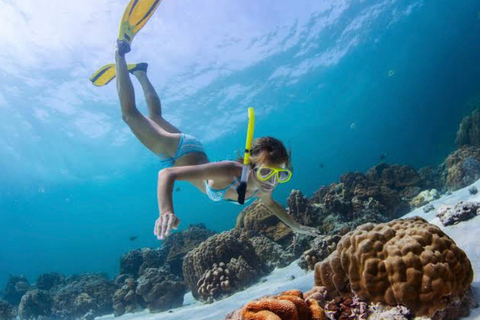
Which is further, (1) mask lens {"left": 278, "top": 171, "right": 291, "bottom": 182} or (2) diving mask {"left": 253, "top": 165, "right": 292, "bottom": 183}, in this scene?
(1) mask lens {"left": 278, "top": 171, "right": 291, "bottom": 182}

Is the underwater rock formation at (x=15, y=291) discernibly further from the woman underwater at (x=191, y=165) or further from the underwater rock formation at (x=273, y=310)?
the underwater rock formation at (x=273, y=310)

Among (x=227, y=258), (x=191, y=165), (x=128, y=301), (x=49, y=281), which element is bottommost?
(x=128, y=301)

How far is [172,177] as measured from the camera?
3.12 meters

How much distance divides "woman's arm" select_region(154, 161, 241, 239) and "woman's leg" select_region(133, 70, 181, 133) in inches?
102

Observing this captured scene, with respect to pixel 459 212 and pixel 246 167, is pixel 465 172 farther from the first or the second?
pixel 246 167

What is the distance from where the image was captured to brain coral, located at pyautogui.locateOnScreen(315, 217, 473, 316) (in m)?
2.63

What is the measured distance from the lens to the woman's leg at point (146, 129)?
531 cm

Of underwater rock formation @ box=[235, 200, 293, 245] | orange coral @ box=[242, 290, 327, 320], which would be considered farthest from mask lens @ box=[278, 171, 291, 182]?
underwater rock formation @ box=[235, 200, 293, 245]

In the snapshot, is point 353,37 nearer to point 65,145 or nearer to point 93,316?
point 93,316

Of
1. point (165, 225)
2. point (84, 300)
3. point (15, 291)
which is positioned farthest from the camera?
point (15, 291)

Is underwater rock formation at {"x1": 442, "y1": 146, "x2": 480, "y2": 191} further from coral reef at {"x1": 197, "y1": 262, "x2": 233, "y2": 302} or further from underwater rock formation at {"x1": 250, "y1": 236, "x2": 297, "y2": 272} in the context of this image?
coral reef at {"x1": 197, "y1": 262, "x2": 233, "y2": 302}

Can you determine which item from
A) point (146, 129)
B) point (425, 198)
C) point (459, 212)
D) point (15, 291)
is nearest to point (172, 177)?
point (146, 129)

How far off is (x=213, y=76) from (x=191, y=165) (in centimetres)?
2904

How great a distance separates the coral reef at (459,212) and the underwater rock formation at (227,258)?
4.99m
